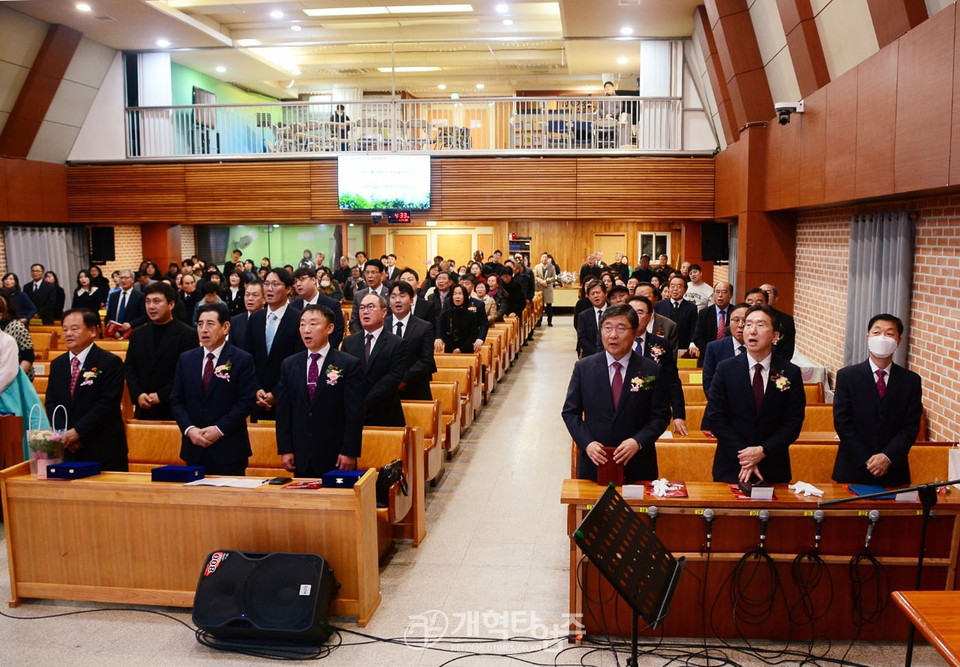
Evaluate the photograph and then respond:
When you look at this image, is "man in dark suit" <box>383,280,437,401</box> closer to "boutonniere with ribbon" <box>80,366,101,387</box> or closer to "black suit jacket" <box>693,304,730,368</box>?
"boutonniere with ribbon" <box>80,366,101,387</box>

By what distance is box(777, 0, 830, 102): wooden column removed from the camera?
7.58 m

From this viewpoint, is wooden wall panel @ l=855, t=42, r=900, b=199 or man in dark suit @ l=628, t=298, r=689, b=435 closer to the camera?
man in dark suit @ l=628, t=298, r=689, b=435

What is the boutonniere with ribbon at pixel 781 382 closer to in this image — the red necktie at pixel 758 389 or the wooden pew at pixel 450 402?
the red necktie at pixel 758 389

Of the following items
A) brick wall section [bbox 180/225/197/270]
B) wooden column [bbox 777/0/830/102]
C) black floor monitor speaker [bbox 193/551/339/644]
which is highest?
wooden column [bbox 777/0/830/102]

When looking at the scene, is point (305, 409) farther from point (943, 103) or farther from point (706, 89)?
point (706, 89)

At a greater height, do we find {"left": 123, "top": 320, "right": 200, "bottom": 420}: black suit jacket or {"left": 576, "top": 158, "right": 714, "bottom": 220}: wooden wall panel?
{"left": 576, "top": 158, "right": 714, "bottom": 220}: wooden wall panel

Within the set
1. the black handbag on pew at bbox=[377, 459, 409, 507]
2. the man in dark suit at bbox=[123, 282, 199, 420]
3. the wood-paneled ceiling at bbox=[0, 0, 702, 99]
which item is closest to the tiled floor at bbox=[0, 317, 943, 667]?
the black handbag on pew at bbox=[377, 459, 409, 507]

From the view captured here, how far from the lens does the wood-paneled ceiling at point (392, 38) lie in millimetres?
13242

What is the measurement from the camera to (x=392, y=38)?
18.1m

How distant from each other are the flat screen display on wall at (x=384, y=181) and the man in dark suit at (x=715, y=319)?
23.9ft

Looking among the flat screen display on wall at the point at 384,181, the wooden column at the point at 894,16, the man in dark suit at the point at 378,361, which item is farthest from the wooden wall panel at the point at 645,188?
the man in dark suit at the point at 378,361

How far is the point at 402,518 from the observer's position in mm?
5504

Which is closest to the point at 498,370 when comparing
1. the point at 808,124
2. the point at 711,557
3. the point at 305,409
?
the point at 808,124

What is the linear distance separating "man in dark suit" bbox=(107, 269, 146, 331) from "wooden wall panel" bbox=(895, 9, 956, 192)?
24.9ft
